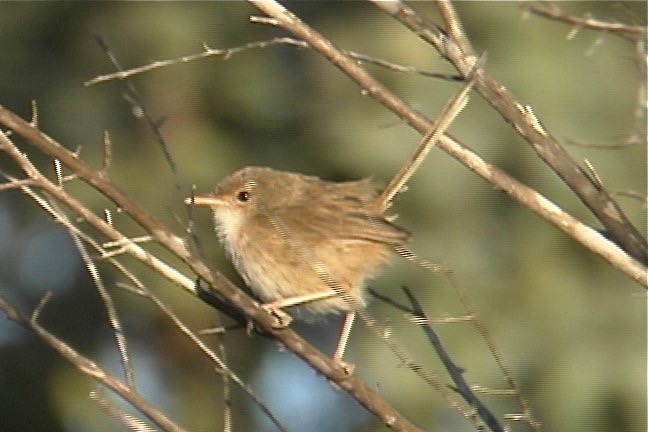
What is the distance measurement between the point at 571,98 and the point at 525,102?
30 cm

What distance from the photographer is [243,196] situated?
16.8 ft

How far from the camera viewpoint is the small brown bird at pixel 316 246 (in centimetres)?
464

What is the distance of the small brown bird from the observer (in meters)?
4.64

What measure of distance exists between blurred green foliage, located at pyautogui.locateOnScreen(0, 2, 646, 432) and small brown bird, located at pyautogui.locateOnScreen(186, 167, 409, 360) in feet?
5.85

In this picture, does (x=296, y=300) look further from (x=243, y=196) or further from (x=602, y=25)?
(x=602, y=25)

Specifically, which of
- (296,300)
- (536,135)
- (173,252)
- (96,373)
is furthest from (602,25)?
(96,373)

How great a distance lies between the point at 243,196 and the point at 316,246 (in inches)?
23.1

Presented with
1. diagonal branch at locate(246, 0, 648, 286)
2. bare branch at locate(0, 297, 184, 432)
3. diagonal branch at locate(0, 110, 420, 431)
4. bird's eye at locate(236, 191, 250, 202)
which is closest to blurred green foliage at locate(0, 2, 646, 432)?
bird's eye at locate(236, 191, 250, 202)

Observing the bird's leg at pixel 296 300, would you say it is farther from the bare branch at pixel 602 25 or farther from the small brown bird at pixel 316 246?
the bare branch at pixel 602 25

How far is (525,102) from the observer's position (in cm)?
713

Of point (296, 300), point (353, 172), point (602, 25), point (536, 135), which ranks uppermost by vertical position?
point (602, 25)

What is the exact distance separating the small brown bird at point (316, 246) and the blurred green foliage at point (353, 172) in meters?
1.78

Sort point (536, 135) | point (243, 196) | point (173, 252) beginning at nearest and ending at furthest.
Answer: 1. point (173, 252)
2. point (536, 135)
3. point (243, 196)

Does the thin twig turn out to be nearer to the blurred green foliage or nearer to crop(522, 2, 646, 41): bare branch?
crop(522, 2, 646, 41): bare branch
